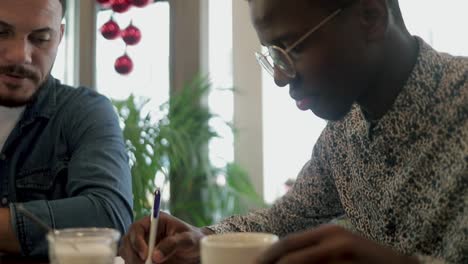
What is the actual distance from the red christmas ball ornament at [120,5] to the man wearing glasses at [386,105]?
182 cm

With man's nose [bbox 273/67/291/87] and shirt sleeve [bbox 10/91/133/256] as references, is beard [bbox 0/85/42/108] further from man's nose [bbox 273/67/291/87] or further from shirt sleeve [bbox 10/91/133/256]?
man's nose [bbox 273/67/291/87]

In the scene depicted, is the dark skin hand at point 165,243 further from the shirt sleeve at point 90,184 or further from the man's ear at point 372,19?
the man's ear at point 372,19

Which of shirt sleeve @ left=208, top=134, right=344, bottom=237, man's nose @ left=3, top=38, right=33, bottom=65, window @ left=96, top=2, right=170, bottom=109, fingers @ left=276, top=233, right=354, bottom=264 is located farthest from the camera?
window @ left=96, top=2, right=170, bottom=109

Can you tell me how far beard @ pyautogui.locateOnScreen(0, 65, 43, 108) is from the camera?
169cm

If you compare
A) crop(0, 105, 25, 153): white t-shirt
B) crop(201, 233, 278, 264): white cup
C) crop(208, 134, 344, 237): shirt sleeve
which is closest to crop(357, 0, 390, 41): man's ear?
crop(208, 134, 344, 237): shirt sleeve

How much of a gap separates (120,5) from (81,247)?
2.22 metres

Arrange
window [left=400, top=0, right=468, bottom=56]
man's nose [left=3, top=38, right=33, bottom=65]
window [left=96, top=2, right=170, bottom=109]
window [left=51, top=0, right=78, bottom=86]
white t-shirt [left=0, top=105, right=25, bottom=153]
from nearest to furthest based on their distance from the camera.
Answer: man's nose [left=3, top=38, right=33, bottom=65] < white t-shirt [left=0, top=105, right=25, bottom=153] < window [left=400, top=0, right=468, bottom=56] < window [left=96, top=2, right=170, bottom=109] < window [left=51, top=0, right=78, bottom=86]

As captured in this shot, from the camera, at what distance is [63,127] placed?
1742mm

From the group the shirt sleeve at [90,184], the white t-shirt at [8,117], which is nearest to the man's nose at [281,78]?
the shirt sleeve at [90,184]

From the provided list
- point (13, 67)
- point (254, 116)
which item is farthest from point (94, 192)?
point (254, 116)

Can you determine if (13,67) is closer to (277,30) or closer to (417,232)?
(277,30)

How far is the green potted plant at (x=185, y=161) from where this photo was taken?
9.23 feet

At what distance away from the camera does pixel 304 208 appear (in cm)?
142

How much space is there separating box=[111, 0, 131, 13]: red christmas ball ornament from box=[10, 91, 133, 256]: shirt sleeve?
3.81ft
